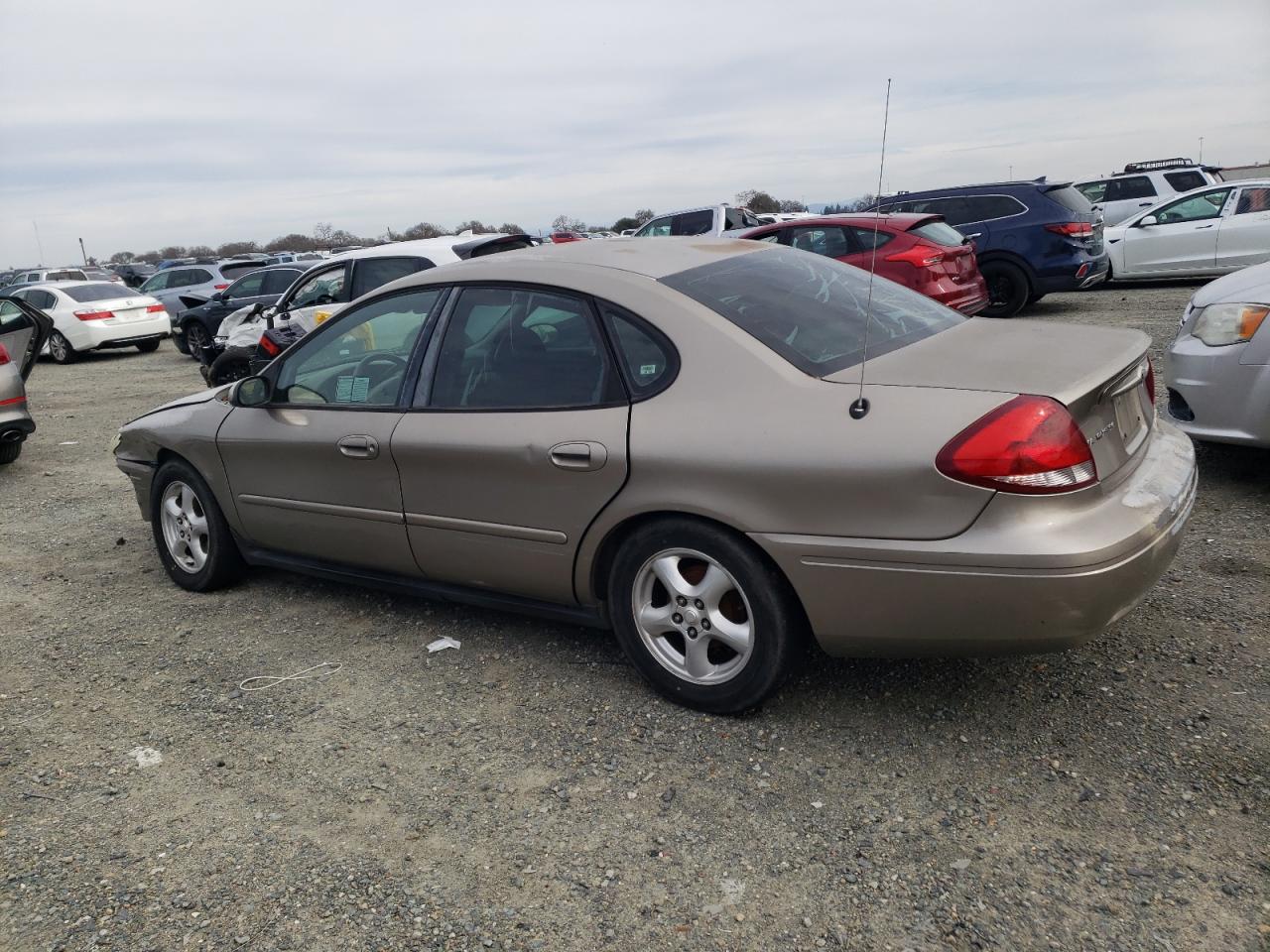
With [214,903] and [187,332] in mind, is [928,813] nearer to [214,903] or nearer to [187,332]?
[214,903]

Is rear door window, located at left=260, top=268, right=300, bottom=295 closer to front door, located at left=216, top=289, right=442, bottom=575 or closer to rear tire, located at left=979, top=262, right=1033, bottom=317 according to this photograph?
Answer: rear tire, located at left=979, top=262, right=1033, bottom=317

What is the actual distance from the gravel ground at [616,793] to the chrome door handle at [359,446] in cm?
79

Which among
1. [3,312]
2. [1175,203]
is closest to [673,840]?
[3,312]

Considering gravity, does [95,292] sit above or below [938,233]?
below

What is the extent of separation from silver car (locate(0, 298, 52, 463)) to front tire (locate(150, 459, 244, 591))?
12.4ft

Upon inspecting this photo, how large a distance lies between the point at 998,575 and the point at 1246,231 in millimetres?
12655

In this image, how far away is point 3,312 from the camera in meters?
8.12

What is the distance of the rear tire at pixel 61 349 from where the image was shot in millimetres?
17469

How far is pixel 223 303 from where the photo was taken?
15.7 metres

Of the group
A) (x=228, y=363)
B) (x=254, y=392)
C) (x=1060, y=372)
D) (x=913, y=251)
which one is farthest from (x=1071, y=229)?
(x=254, y=392)

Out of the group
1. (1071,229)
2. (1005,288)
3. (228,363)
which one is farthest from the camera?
(1005,288)

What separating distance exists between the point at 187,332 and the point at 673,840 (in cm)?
1544

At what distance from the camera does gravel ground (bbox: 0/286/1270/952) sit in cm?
242

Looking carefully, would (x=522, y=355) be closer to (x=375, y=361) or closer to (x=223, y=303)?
(x=375, y=361)
